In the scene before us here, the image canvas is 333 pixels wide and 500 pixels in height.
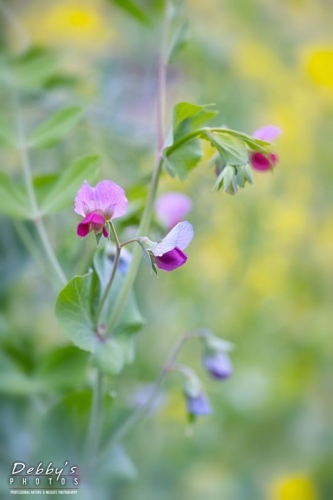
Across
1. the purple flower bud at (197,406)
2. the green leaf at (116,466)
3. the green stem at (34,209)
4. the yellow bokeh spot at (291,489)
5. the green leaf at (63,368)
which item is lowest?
the yellow bokeh spot at (291,489)

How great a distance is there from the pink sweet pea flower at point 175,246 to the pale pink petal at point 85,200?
0.19ft

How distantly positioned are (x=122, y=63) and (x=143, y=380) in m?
0.53

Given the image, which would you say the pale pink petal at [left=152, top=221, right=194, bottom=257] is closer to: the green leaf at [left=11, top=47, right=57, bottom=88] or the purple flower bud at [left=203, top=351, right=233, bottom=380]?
the purple flower bud at [left=203, top=351, right=233, bottom=380]

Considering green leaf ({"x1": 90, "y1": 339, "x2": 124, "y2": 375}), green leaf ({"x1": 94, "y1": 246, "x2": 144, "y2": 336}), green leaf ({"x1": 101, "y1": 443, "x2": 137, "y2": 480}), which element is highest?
green leaf ({"x1": 94, "y1": 246, "x2": 144, "y2": 336})

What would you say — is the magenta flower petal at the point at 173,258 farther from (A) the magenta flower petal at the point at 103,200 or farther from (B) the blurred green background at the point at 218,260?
(B) the blurred green background at the point at 218,260

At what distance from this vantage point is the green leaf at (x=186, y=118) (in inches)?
21.3

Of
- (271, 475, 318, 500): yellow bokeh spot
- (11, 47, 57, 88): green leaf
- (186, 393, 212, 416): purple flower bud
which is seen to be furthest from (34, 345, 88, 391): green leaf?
(271, 475, 318, 500): yellow bokeh spot

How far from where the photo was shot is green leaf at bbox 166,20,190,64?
2.05ft

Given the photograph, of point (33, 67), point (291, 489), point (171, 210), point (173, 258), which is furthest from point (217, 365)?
point (291, 489)

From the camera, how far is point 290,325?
143 centimetres

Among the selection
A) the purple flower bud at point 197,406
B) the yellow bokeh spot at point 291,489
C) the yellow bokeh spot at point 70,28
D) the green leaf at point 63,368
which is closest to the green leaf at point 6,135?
the green leaf at point 63,368

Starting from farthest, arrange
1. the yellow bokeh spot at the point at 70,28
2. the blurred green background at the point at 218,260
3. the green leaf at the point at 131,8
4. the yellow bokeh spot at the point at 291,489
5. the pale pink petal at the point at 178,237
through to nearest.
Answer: the yellow bokeh spot at the point at 70,28
the yellow bokeh spot at the point at 291,489
the blurred green background at the point at 218,260
the green leaf at the point at 131,8
the pale pink petal at the point at 178,237

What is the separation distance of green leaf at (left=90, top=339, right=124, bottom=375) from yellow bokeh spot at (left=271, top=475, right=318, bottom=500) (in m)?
0.89

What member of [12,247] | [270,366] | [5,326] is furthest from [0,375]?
[270,366]
